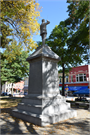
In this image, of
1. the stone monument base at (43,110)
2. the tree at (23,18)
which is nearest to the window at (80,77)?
the tree at (23,18)

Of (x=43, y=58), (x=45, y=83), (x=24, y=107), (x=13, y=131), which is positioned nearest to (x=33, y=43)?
(x=43, y=58)

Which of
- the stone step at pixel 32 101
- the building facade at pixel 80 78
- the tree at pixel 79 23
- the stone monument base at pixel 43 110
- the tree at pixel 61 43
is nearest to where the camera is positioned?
the stone monument base at pixel 43 110

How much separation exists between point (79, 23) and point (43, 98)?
13931 millimetres

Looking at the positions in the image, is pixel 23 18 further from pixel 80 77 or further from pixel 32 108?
pixel 80 77

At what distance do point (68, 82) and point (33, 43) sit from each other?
34701 millimetres

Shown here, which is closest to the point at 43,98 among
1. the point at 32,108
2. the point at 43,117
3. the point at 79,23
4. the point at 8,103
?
the point at 32,108

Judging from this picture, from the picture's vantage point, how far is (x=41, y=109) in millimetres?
5719

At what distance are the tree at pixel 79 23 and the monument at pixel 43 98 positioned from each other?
7.82 m

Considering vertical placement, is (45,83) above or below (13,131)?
above

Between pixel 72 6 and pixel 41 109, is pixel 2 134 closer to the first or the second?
pixel 41 109

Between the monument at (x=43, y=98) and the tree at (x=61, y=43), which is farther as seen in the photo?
the tree at (x=61, y=43)

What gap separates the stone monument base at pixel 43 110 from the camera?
543 centimetres

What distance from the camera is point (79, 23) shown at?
1639 cm

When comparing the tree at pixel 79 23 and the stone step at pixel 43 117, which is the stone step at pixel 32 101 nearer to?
the stone step at pixel 43 117
